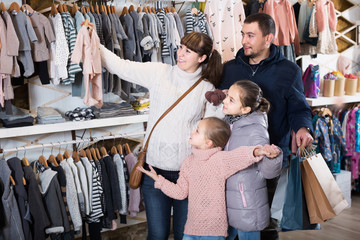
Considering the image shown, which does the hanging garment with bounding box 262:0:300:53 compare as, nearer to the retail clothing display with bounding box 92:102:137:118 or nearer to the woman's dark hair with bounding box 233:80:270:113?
the retail clothing display with bounding box 92:102:137:118

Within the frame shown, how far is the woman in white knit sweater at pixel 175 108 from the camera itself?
2.10m

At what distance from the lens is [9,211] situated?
2.88 meters

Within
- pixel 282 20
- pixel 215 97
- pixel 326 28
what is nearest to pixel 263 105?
pixel 215 97

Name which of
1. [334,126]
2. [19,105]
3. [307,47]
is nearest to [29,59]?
[19,105]

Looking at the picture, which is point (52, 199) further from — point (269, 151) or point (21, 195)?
point (269, 151)

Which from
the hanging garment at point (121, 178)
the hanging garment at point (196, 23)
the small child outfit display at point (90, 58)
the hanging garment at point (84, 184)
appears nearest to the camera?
the small child outfit display at point (90, 58)

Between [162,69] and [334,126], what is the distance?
10.0 ft

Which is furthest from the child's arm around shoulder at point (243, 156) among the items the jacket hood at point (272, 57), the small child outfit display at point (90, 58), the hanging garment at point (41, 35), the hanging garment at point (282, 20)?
the hanging garment at point (282, 20)

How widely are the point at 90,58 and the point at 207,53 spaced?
95 centimetres

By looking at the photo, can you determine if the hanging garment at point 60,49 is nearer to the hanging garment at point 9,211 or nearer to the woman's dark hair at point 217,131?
the hanging garment at point 9,211

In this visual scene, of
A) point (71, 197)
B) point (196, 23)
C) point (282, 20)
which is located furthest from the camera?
point (282, 20)

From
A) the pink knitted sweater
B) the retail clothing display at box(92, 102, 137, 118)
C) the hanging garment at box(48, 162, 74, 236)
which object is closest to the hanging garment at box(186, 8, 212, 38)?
the retail clothing display at box(92, 102, 137, 118)

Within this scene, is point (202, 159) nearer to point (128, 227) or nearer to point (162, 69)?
point (162, 69)

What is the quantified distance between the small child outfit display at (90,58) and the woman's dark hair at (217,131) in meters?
→ 0.90
